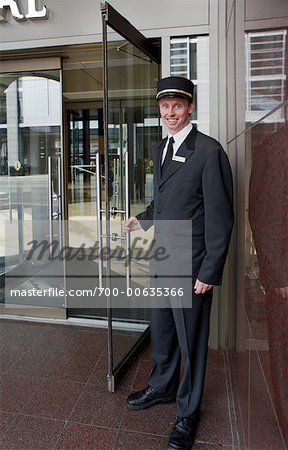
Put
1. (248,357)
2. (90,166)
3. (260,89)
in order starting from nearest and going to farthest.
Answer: (260,89)
(248,357)
(90,166)

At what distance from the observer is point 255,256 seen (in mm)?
1408

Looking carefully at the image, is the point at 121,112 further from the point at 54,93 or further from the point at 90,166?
the point at 90,166

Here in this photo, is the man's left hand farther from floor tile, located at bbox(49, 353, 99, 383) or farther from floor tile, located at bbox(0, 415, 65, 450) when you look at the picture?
floor tile, located at bbox(49, 353, 99, 383)

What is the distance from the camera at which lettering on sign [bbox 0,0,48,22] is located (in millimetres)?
2844

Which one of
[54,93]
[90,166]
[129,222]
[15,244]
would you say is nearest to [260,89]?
[129,222]

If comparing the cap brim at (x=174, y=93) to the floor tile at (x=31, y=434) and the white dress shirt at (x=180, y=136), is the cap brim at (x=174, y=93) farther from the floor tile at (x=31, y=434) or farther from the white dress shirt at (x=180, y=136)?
the floor tile at (x=31, y=434)

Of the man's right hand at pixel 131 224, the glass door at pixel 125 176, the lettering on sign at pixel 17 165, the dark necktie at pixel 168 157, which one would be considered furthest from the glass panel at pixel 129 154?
the lettering on sign at pixel 17 165

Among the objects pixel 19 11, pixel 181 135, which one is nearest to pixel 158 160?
pixel 181 135

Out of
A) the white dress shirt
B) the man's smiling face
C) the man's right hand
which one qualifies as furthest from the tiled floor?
the man's smiling face

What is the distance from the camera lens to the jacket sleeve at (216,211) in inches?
70.1

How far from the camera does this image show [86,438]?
6.48 ft

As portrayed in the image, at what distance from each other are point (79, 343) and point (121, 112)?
170cm

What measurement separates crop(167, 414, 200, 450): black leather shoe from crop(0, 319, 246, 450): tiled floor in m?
0.05

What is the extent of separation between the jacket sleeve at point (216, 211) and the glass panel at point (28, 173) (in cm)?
193
